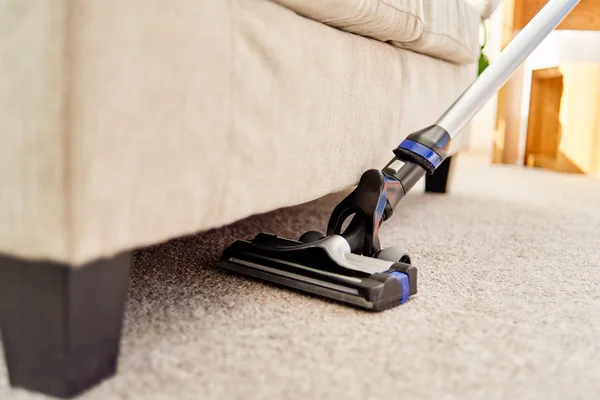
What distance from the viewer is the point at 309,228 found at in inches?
45.5

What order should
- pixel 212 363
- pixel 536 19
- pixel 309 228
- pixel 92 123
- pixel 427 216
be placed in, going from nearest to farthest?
1. pixel 92 123
2. pixel 212 363
3. pixel 536 19
4. pixel 309 228
5. pixel 427 216

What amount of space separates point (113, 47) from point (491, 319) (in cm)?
50

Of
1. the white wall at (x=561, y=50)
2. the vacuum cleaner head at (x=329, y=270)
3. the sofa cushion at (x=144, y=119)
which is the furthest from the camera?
the white wall at (x=561, y=50)

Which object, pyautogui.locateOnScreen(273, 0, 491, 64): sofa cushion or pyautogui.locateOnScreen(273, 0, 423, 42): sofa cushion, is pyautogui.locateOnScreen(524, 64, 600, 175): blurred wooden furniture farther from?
pyautogui.locateOnScreen(273, 0, 423, 42): sofa cushion

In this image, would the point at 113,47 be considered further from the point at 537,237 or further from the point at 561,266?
the point at 537,237

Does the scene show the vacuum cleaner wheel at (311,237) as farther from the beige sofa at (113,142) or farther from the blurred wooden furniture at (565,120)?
the blurred wooden furniture at (565,120)

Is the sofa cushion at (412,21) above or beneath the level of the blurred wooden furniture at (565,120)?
above

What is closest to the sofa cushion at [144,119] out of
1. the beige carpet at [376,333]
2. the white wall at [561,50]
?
the beige carpet at [376,333]

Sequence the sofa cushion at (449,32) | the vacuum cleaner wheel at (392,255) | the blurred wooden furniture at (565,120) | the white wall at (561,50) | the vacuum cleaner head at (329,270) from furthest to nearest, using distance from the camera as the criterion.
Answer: the white wall at (561,50) → the blurred wooden furniture at (565,120) → the sofa cushion at (449,32) → the vacuum cleaner wheel at (392,255) → the vacuum cleaner head at (329,270)

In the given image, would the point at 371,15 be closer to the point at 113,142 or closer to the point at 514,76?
the point at 113,142

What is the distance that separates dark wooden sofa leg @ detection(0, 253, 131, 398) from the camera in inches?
17.4

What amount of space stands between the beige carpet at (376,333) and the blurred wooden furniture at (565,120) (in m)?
1.35

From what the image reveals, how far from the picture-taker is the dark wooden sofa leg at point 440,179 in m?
1.67

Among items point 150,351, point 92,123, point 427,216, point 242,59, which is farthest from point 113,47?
point 427,216
